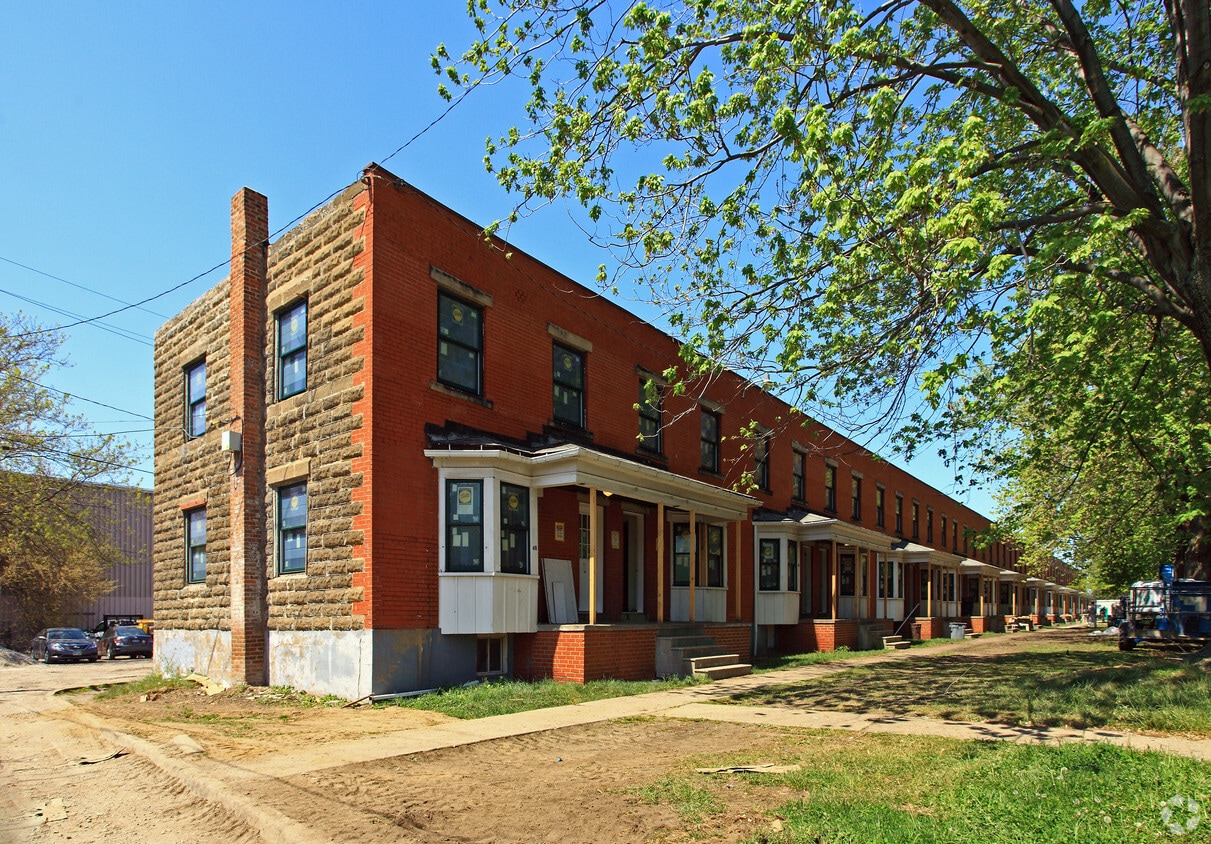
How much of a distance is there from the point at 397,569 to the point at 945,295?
28.6ft

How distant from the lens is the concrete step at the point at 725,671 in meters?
16.0

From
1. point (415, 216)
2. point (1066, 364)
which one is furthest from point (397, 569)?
point (1066, 364)

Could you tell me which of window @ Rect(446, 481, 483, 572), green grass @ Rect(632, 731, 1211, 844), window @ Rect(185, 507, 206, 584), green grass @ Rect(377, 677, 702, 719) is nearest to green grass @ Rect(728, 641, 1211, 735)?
green grass @ Rect(377, 677, 702, 719)

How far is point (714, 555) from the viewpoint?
21078 mm

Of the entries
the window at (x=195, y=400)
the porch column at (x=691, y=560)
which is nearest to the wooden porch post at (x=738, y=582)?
the porch column at (x=691, y=560)

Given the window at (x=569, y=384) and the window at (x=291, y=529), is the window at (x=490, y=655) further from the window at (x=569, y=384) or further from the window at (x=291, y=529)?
the window at (x=569, y=384)

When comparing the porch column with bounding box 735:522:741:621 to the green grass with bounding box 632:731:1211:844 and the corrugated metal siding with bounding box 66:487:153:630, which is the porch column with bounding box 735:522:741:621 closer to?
the green grass with bounding box 632:731:1211:844

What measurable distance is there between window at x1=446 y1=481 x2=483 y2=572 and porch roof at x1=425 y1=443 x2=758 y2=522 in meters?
0.43

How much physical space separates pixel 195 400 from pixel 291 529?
528 centimetres

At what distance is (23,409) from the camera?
1153 inches

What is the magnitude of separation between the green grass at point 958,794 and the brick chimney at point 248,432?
1002 cm

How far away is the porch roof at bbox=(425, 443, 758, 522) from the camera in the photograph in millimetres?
13883

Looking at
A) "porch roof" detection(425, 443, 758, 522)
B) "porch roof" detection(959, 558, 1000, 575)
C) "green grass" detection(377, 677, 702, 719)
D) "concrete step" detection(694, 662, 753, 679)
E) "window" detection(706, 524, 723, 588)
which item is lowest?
"porch roof" detection(959, 558, 1000, 575)

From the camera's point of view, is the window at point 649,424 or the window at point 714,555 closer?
the window at point 649,424
